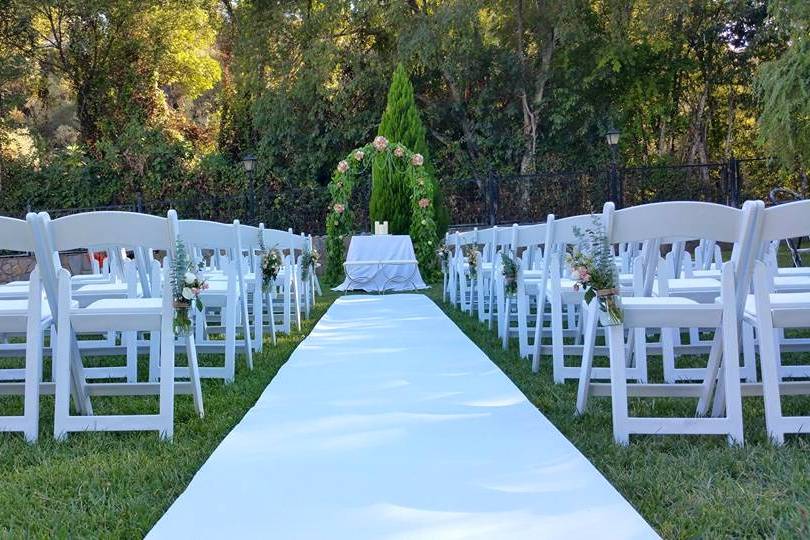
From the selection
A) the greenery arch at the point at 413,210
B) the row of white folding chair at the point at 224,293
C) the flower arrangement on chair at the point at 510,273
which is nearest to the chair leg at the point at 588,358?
the flower arrangement on chair at the point at 510,273

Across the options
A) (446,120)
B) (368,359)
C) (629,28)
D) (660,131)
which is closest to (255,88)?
(446,120)

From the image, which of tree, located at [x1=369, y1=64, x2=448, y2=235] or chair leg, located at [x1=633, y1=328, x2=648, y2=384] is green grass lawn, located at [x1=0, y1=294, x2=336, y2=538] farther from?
tree, located at [x1=369, y1=64, x2=448, y2=235]

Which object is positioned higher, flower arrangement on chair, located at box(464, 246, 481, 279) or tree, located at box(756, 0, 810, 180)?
tree, located at box(756, 0, 810, 180)

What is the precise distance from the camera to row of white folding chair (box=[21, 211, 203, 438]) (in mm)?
2852

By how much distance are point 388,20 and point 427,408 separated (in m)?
16.0

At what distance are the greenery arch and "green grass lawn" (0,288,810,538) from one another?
8.61 m

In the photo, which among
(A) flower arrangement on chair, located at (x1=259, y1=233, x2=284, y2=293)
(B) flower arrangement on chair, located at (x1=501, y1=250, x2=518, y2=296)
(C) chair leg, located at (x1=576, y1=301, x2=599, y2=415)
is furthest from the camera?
(A) flower arrangement on chair, located at (x1=259, y1=233, x2=284, y2=293)

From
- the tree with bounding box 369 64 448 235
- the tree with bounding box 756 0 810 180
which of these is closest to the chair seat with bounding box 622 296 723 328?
the tree with bounding box 369 64 448 235

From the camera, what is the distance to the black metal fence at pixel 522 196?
15.5 meters

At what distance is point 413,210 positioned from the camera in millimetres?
12102

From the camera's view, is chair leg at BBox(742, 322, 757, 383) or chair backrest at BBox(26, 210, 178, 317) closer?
chair backrest at BBox(26, 210, 178, 317)

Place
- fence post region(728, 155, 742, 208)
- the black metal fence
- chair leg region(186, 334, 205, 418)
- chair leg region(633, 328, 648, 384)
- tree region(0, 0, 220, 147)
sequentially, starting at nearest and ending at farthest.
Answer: chair leg region(186, 334, 205, 418) → chair leg region(633, 328, 648, 384) → fence post region(728, 155, 742, 208) → the black metal fence → tree region(0, 0, 220, 147)

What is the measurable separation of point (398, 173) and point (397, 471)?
10.8 metres

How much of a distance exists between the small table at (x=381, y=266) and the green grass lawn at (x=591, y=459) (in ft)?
22.8
